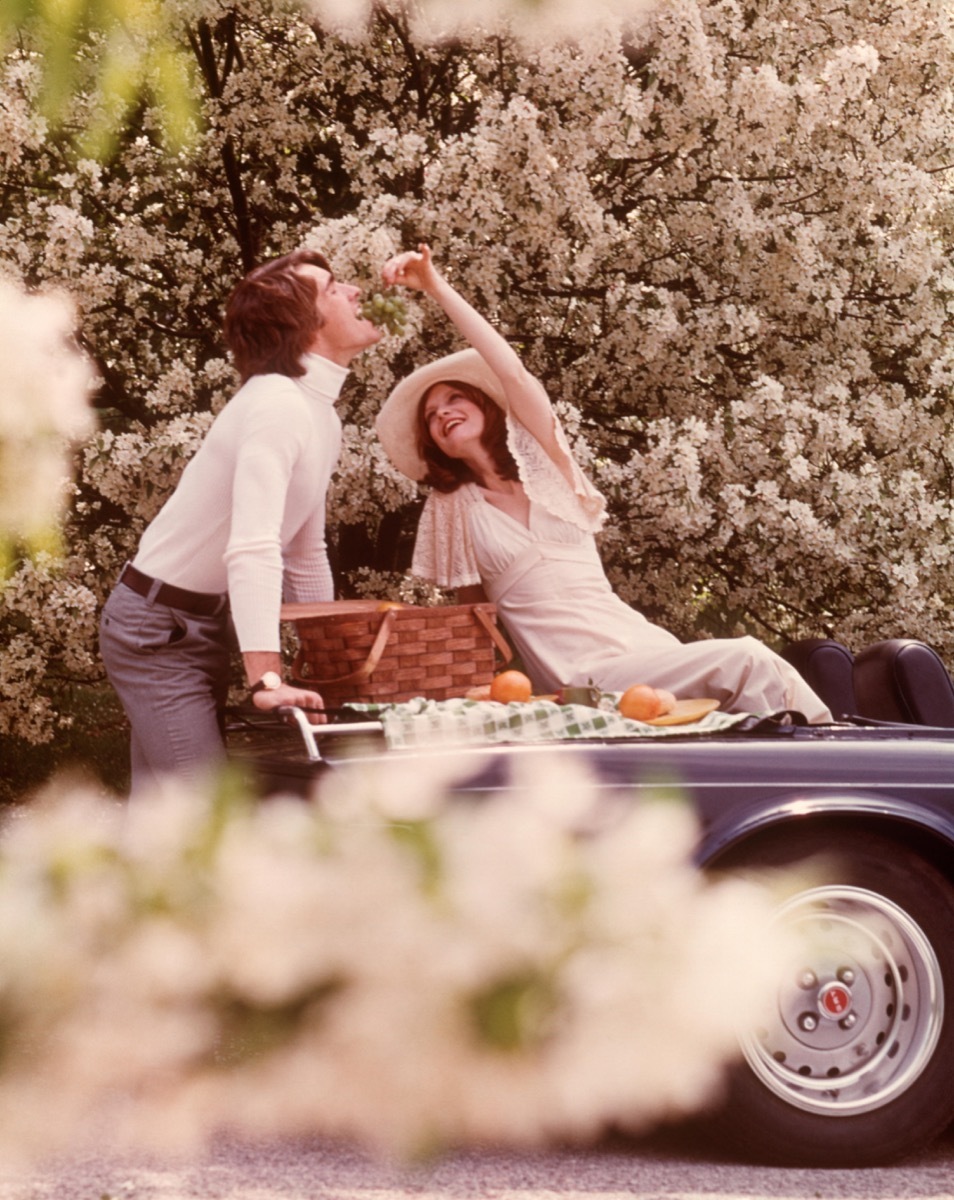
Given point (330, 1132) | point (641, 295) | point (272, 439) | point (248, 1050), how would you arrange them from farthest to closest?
point (641, 295) → point (272, 439) → point (330, 1132) → point (248, 1050)

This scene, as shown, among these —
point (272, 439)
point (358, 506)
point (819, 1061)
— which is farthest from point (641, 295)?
point (819, 1061)

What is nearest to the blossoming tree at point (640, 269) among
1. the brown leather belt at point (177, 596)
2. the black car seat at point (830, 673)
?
the black car seat at point (830, 673)

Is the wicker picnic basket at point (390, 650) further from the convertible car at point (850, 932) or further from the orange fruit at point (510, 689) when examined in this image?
the convertible car at point (850, 932)

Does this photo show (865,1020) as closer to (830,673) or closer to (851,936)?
(851,936)

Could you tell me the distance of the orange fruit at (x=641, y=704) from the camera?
3.75 m

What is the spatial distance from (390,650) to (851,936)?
1.29 meters

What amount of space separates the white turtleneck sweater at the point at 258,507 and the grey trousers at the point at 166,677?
105mm

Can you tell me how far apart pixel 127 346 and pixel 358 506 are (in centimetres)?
215

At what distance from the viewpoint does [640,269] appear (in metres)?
7.90

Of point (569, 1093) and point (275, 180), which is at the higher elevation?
point (275, 180)

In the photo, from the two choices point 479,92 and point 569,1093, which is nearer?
point 569,1093

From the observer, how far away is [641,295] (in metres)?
7.57

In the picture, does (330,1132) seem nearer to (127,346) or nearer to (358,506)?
(358,506)

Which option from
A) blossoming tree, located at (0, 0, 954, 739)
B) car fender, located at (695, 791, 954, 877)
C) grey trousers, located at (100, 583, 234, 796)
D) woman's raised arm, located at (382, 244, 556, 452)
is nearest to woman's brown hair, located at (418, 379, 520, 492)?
woman's raised arm, located at (382, 244, 556, 452)
